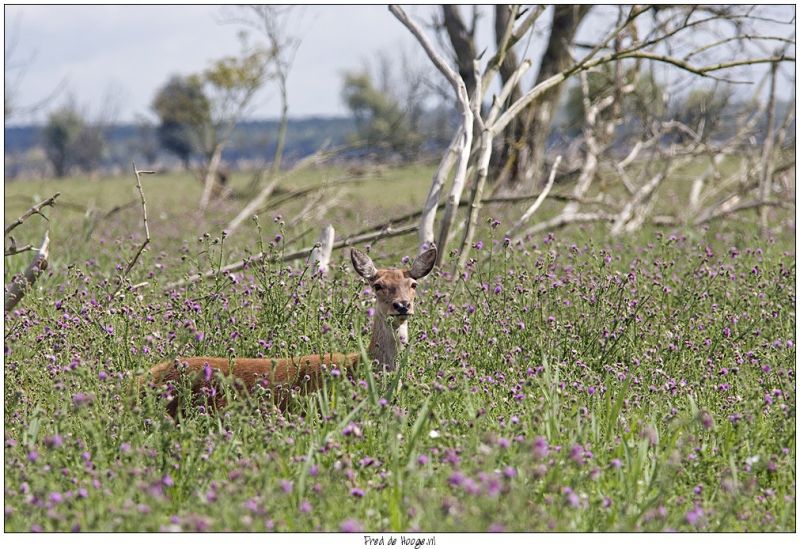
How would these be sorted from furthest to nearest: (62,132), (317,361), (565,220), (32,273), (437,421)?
(62,132)
(565,220)
(32,273)
(317,361)
(437,421)

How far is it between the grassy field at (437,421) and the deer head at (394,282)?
19 cm

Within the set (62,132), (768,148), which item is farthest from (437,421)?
(62,132)

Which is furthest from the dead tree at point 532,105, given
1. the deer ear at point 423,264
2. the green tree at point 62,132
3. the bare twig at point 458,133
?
the green tree at point 62,132

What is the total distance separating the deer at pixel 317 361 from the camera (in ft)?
15.7

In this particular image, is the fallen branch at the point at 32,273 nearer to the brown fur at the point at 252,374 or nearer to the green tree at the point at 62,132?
the brown fur at the point at 252,374

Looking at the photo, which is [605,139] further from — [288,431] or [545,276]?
[288,431]

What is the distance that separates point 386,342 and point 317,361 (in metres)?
0.42

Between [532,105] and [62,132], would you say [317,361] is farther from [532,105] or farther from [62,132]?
[62,132]

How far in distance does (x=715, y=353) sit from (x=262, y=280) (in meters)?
2.93

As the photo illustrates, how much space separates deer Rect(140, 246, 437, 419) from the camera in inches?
189

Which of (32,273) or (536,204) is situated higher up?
(536,204)

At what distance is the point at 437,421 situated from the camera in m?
4.08
